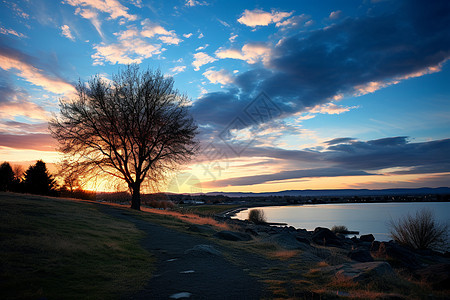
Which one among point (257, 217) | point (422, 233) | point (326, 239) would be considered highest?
point (422, 233)

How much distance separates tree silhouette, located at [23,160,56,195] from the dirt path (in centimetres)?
3751

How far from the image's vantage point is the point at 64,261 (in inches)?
309

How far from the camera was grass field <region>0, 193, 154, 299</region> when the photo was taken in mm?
6066

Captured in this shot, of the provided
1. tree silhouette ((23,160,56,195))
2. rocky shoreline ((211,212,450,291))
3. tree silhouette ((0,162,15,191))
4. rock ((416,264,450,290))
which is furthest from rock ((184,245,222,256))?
tree silhouette ((0,162,15,191))

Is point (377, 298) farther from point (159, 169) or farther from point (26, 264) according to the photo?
point (159, 169)

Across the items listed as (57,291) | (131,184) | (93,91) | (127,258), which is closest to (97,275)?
(57,291)

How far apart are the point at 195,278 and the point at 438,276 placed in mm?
7694

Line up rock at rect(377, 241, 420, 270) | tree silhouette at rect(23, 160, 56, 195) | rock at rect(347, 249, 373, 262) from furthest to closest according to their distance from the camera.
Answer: tree silhouette at rect(23, 160, 56, 195) → rock at rect(377, 241, 420, 270) → rock at rect(347, 249, 373, 262)

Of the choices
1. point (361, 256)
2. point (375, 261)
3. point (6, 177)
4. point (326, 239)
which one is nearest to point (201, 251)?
point (375, 261)

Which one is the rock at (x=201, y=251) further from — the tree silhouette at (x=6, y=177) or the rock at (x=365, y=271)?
the tree silhouette at (x=6, y=177)

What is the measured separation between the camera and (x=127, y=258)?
9594 mm

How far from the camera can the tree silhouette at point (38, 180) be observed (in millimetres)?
40969

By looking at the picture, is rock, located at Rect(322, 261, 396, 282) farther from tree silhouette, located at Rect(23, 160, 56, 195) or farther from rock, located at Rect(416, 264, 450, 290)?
tree silhouette, located at Rect(23, 160, 56, 195)

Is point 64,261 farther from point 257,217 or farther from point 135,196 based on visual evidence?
point 257,217
